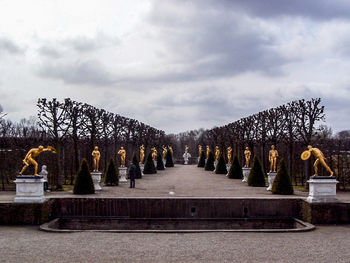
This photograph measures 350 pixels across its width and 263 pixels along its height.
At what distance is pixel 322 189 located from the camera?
18.1m

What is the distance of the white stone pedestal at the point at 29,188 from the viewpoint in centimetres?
1770

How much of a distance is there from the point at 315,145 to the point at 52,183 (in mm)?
17875

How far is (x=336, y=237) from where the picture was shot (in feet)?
47.7

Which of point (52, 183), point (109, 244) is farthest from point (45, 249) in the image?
point (52, 183)

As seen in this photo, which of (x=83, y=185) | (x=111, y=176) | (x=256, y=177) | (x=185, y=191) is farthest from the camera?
(x=111, y=176)

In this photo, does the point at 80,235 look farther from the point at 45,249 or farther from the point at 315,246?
the point at 315,246

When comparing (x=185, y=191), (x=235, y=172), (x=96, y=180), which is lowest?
(x=185, y=191)

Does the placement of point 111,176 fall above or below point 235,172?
below

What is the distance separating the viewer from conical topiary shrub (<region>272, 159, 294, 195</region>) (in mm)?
22719

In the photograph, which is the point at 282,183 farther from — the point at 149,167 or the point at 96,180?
the point at 149,167

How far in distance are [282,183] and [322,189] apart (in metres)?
4.82

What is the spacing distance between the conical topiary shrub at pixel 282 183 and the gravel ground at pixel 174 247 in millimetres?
6845

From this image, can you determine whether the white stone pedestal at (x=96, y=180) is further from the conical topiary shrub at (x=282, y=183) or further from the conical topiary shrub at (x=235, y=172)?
the conical topiary shrub at (x=235, y=172)

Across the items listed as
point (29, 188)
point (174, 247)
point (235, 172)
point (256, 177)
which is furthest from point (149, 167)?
point (174, 247)
